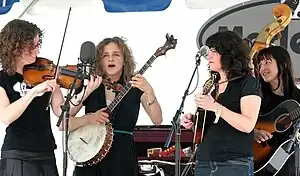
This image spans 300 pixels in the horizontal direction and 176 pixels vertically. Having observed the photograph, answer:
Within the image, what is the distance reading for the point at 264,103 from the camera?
328 centimetres

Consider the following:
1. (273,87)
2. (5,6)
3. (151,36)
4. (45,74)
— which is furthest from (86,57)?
(5,6)

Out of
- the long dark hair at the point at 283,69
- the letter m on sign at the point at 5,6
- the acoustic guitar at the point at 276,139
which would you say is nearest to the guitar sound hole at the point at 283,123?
the acoustic guitar at the point at 276,139

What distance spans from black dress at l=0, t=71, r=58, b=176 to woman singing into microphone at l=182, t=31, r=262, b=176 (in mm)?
779

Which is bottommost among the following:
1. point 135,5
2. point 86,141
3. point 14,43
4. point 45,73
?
point 86,141

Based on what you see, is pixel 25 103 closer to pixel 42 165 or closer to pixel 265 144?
pixel 42 165

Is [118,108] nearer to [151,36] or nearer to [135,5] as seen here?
[151,36]

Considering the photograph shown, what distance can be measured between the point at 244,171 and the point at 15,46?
51.7 inches

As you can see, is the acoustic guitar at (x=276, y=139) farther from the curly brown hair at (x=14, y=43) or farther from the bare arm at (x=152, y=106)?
the curly brown hair at (x=14, y=43)

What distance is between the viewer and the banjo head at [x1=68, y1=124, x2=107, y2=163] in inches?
124

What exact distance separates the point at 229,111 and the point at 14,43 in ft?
3.81

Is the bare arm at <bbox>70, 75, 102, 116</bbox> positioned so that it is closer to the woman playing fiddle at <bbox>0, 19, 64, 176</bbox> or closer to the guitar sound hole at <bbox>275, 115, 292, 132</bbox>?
the woman playing fiddle at <bbox>0, 19, 64, 176</bbox>

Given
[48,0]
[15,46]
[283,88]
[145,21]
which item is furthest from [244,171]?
[48,0]

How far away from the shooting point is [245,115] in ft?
8.88

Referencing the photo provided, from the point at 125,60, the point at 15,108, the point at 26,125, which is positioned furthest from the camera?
the point at 125,60
